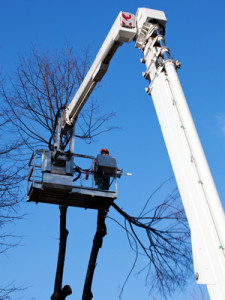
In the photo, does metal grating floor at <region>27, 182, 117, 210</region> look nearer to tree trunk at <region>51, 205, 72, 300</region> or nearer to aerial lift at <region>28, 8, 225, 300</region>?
tree trunk at <region>51, 205, 72, 300</region>

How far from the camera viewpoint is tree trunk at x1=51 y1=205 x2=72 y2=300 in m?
10.9

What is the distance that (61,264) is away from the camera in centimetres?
1131

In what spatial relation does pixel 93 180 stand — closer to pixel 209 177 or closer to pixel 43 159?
pixel 43 159

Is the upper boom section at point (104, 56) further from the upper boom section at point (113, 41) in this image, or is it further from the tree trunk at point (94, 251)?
the tree trunk at point (94, 251)

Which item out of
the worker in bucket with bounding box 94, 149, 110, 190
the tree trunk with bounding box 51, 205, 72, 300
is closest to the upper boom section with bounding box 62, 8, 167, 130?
the worker in bucket with bounding box 94, 149, 110, 190

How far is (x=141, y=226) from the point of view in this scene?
1270 cm

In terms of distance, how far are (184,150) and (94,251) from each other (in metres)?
6.97

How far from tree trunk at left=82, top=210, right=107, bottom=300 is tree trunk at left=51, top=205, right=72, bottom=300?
1.53 feet

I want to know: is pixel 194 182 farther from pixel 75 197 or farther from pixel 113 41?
pixel 75 197

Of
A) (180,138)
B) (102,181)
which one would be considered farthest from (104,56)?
(102,181)

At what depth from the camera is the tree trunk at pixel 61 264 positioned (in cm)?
1090

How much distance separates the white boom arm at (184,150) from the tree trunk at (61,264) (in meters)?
6.29

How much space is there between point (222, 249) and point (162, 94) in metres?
2.34

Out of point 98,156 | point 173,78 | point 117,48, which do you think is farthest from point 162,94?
point 98,156
